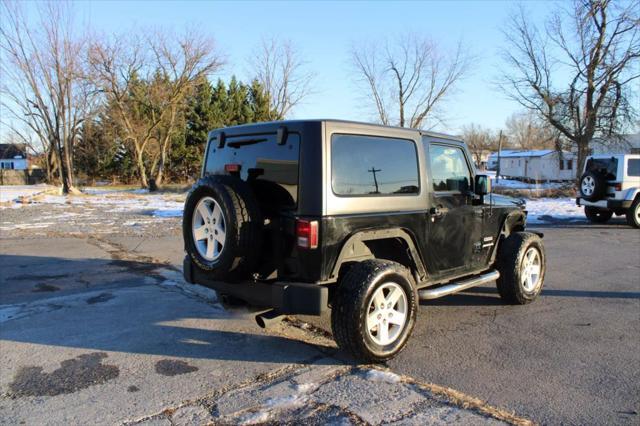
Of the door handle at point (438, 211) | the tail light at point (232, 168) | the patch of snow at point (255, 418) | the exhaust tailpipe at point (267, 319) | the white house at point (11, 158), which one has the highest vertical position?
the white house at point (11, 158)

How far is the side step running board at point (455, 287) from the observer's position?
464cm

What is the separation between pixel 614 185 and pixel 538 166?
39.9 metres

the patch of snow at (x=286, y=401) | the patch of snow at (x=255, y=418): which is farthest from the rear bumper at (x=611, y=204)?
the patch of snow at (x=255, y=418)

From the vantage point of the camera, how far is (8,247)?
9789 millimetres

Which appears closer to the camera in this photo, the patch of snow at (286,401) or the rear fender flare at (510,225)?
the patch of snow at (286,401)

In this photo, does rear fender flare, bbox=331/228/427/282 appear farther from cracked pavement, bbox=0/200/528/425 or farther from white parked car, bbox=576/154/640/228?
white parked car, bbox=576/154/640/228

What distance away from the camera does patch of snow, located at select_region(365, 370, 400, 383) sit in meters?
3.67

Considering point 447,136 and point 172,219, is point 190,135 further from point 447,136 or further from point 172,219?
point 447,136

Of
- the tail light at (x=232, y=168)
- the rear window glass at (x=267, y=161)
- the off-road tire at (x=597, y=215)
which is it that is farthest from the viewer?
the off-road tire at (x=597, y=215)

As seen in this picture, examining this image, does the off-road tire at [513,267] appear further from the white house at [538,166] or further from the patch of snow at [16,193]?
the white house at [538,166]

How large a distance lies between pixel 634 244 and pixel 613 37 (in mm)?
21953

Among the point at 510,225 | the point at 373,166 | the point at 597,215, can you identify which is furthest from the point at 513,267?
the point at 597,215

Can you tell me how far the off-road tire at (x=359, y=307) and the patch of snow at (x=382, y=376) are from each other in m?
0.15

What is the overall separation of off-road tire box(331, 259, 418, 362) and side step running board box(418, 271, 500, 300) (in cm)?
68
